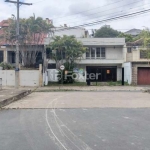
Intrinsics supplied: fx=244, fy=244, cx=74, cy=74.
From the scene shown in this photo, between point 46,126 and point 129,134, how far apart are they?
275 cm

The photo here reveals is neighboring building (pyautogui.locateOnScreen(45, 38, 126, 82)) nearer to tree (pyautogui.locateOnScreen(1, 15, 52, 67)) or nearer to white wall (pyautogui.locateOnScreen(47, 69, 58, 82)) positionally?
white wall (pyautogui.locateOnScreen(47, 69, 58, 82))

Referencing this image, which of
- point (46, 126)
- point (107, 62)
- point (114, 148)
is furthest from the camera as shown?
point (107, 62)

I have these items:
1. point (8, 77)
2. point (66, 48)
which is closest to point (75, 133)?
point (66, 48)

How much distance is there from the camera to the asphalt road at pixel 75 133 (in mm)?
5902

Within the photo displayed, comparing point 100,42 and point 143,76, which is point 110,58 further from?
point 143,76

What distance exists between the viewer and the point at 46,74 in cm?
3316

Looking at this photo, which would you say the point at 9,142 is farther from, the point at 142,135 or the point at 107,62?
the point at 107,62

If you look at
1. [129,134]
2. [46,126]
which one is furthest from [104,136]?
[46,126]

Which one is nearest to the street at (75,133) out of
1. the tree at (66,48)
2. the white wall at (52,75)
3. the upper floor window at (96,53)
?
the tree at (66,48)

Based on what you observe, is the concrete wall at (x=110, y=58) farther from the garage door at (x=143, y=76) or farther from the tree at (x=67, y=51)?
the garage door at (x=143, y=76)

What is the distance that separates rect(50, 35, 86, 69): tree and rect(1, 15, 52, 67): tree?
270cm

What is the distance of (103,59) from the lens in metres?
35.9

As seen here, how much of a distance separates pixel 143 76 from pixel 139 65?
5.85 ft

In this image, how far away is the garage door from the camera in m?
33.8
